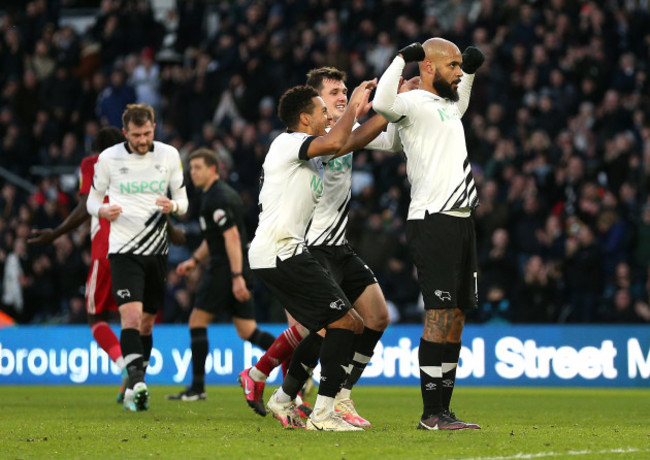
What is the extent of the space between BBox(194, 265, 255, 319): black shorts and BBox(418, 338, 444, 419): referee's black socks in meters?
4.46

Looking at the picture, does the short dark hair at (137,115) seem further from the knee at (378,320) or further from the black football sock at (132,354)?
the knee at (378,320)

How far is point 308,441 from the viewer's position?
A: 6.77 metres

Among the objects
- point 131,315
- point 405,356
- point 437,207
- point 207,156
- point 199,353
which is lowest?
point 405,356

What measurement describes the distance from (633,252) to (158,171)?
823 centimetres

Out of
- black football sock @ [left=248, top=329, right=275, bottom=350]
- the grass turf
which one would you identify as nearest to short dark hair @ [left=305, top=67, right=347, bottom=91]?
the grass turf

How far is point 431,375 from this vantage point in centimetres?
A: 740

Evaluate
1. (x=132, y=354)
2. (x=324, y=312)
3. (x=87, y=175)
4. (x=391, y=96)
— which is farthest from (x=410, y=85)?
(x=87, y=175)

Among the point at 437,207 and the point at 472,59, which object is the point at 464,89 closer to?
the point at 472,59

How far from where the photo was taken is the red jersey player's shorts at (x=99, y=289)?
10539 mm

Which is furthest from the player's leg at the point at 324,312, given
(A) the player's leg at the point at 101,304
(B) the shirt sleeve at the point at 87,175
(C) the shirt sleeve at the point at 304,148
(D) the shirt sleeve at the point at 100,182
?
(B) the shirt sleeve at the point at 87,175

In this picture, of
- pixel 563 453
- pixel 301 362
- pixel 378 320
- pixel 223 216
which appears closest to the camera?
pixel 563 453

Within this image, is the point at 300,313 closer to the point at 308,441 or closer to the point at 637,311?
the point at 308,441

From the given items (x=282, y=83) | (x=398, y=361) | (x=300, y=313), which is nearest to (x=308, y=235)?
(x=300, y=313)

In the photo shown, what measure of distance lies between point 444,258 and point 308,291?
919mm
